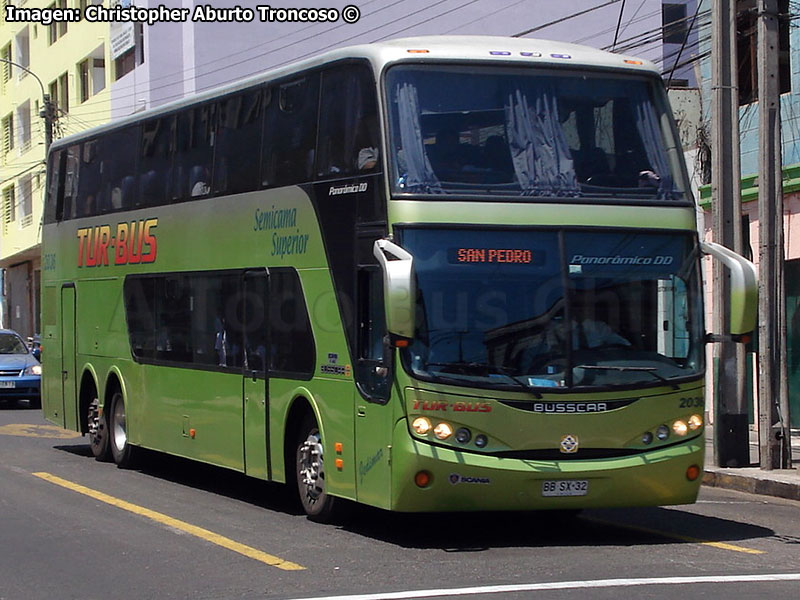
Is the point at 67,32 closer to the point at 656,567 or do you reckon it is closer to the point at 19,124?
the point at 19,124

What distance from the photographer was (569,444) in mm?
10391

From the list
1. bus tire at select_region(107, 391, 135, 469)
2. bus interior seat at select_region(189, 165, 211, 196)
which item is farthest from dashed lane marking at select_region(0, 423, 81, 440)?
bus interior seat at select_region(189, 165, 211, 196)

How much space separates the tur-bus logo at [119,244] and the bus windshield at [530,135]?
18.1 ft

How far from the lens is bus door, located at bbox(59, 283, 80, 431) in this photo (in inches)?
714

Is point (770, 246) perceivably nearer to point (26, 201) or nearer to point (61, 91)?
point (61, 91)

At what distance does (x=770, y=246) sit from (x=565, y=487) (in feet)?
21.6

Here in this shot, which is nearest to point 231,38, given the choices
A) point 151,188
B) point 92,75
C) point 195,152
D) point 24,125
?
point 92,75

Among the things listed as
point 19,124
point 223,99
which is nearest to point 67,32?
point 19,124

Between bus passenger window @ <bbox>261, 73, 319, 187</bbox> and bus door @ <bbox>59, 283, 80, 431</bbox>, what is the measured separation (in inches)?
248

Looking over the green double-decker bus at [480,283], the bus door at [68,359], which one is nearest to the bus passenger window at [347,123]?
the green double-decker bus at [480,283]

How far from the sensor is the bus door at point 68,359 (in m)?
18.1

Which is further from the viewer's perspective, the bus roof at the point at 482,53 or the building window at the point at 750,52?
the building window at the point at 750,52

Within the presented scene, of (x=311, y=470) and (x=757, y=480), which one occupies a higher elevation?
(x=311, y=470)

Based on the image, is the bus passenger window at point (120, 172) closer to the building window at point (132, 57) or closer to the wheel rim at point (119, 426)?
the wheel rim at point (119, 426)
